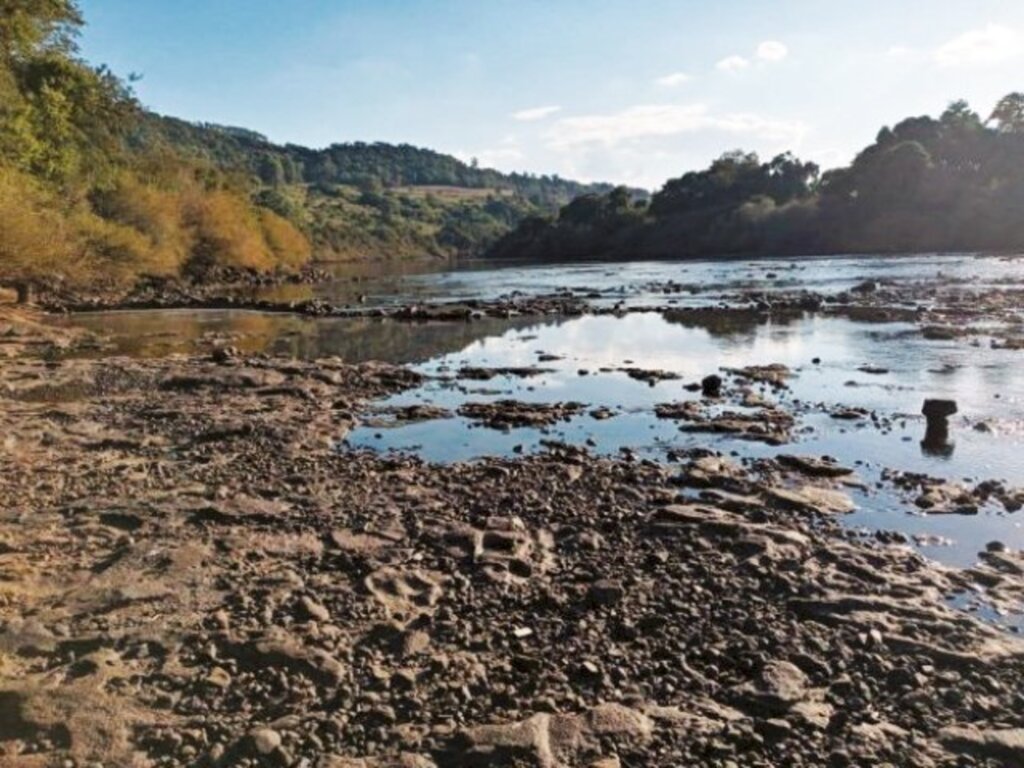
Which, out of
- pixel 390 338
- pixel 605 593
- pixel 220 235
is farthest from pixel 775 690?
pixel 220 235

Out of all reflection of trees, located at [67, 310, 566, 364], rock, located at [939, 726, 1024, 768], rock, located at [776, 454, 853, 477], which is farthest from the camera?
reflection of trees, located at [67, 310, 566, 364]

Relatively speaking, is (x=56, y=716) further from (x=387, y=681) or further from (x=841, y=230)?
(x=841, y=230)

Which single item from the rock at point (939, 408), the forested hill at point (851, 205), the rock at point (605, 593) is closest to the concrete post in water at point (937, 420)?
the rock at point (939, 408)

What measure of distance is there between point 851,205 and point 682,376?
106 metres

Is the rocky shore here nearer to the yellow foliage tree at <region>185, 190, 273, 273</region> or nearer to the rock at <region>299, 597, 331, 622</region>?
the rock at <region>299, 597, 331, 622</region>

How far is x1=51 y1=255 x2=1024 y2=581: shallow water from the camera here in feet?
52.4

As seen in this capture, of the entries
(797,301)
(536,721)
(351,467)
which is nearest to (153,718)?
(536,721)

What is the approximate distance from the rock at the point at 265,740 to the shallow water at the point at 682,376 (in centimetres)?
923

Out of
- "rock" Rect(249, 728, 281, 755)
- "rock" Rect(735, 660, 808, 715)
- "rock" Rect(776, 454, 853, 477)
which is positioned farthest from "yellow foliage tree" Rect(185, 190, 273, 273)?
"rock" Rect(735, 660, 808, 715)

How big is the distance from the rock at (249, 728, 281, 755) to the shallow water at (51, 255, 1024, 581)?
30.3 ft

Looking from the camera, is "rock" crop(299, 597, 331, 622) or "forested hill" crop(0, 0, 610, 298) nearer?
"rock" crop(299, 597, 331, 622)

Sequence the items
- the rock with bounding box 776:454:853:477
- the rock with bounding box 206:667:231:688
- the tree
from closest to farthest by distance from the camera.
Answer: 1. the rock with bounding box 206:667:231:688
2. the rock with bounding box 776:454:853:477
3. the tree

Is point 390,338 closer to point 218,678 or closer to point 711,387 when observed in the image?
point 711,387

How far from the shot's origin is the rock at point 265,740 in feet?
21.3
